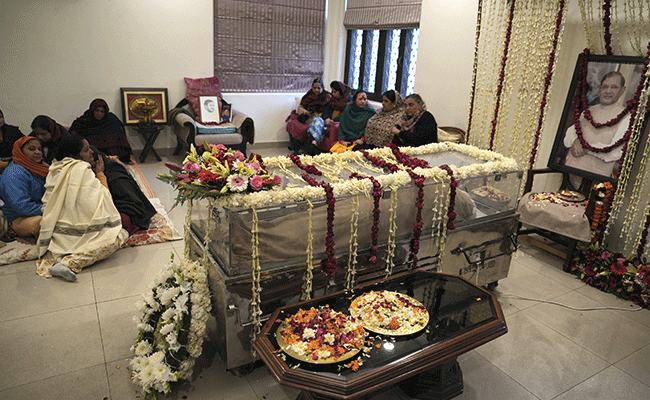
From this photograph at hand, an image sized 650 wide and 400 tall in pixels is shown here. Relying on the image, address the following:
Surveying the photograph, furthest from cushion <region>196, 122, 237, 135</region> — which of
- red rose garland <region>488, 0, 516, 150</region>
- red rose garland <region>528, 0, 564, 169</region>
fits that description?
red rose garland <region>528, 0, 564, 169</region>

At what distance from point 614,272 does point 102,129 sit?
5.77 meters

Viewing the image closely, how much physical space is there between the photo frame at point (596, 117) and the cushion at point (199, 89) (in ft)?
15.2

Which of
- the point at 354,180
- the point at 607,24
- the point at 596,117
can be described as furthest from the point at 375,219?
the point at 607,24

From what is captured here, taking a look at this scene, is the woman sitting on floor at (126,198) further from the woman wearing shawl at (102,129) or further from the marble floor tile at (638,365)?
the marble floor tile at (638,365)

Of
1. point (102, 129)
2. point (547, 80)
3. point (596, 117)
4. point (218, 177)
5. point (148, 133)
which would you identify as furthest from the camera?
point (148, 133)

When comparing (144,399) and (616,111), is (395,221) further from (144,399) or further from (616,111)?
(616,111)

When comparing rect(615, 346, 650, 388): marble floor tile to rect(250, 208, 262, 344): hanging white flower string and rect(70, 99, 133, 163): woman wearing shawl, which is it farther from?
rect(70, 99, 133, 163): woman wearing shawl

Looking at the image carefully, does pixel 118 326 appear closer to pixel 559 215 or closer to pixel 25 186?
pixel 25 186

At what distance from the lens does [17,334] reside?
272cm

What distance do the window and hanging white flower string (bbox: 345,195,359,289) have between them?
4309mm

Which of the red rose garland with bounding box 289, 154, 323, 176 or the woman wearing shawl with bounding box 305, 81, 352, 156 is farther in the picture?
the woman wearing shawl with bounding box 305, 81, 352, 156

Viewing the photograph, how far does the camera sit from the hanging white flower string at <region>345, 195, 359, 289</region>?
2.59 m

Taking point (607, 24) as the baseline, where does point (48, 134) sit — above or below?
below

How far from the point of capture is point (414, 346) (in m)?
2.10
